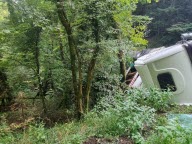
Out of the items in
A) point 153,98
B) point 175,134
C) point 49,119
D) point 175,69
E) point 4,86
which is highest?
point 175,134

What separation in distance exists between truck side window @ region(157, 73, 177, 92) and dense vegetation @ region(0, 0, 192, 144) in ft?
2.48

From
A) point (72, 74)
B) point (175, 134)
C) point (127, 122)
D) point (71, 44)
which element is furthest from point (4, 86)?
point (175, 134)

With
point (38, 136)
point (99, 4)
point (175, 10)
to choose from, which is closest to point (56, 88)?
point (99, 4)

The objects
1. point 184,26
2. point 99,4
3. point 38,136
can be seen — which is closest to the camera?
point 38,136

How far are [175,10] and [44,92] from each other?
52.0 feet

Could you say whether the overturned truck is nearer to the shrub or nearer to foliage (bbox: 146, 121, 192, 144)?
the shrub

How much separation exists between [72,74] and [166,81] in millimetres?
2487

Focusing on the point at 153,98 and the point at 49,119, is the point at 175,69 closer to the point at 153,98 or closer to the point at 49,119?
the point at 153,98

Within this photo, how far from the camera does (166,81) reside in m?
6.91

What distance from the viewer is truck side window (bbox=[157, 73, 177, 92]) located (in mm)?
6777

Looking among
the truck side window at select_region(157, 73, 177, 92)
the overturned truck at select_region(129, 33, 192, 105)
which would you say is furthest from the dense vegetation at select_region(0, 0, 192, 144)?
the truck side window at select_region(157, 73, 177, 92)

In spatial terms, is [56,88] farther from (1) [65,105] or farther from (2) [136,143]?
(2) [136,143]

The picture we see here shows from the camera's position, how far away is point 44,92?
27.5ft

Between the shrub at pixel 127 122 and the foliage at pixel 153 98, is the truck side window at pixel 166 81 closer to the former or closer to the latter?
the foliage at pixel 153 98
